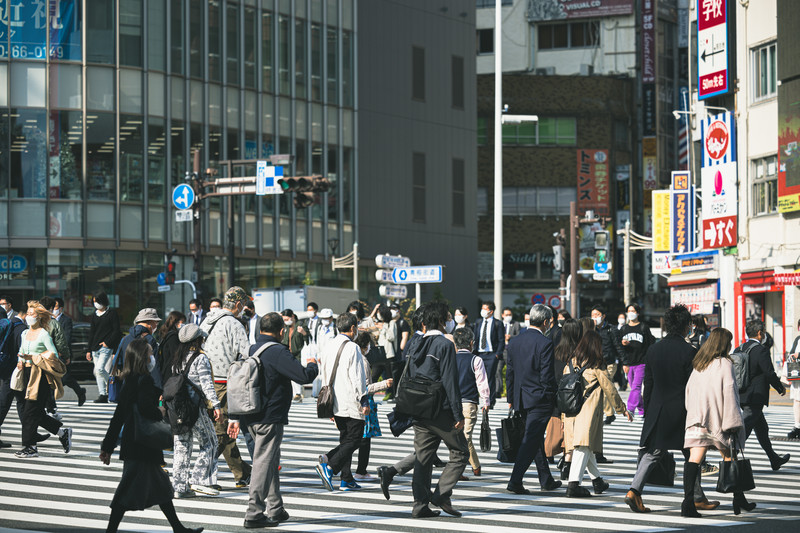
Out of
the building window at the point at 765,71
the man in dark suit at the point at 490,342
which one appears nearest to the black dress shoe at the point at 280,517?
the man in dark suit at the point at 490,342

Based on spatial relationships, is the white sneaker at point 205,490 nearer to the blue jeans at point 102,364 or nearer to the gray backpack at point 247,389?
the gray backpack at point 247,389

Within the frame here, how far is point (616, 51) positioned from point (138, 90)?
41.7 meters

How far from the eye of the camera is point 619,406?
1313 centimetres

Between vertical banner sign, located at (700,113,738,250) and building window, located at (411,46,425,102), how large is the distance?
16.7 m

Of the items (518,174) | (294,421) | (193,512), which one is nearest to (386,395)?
(294,421)

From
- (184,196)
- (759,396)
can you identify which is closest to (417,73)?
(184,196)

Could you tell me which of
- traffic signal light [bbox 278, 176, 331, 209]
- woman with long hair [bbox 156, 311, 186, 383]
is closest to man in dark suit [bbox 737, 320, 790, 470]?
woman with long hair [bbox 156, 311, 186, 383]

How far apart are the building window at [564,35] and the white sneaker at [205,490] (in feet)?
228

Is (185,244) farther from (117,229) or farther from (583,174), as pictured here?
(583,174)

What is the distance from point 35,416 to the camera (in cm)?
1510

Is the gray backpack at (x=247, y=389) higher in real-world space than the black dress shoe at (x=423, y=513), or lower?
higher

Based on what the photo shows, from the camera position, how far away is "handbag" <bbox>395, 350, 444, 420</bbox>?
35.3ft

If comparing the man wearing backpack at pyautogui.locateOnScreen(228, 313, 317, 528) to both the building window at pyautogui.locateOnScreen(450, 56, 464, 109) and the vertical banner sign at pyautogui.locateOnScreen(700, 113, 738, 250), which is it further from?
the building window at pyautogui.locateOnScreen(450, 56, 464, 109)

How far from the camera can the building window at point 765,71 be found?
121ft
